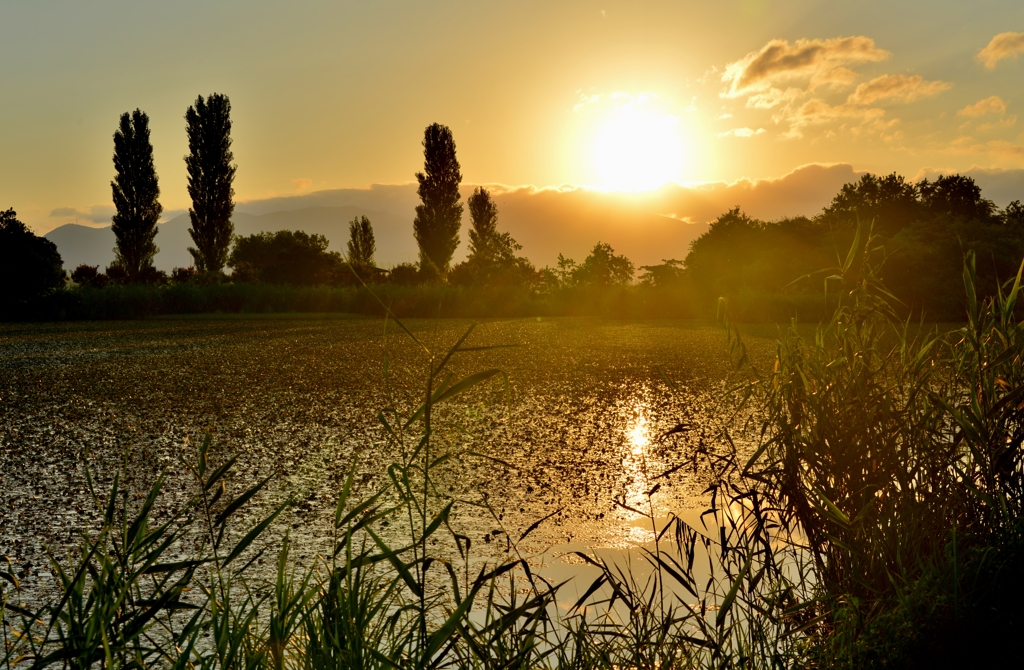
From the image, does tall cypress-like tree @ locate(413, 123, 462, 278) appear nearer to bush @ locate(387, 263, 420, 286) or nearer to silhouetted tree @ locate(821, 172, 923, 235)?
bush @ locate(387, 263, 420, 286)

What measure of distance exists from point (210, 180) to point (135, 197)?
2.46m

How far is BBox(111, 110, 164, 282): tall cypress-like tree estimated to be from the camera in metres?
24.3

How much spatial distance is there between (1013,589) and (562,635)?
3.32 ft

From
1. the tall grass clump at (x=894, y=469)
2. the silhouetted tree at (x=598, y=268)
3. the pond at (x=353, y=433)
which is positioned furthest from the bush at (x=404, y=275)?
the tall grass clump at (x=894, y=469)

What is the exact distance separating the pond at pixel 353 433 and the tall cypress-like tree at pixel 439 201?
18.8 metres

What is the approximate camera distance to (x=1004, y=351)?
1873mm

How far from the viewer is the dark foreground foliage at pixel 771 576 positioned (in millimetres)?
1413

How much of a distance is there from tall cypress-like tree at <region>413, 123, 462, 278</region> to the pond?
1881 cm

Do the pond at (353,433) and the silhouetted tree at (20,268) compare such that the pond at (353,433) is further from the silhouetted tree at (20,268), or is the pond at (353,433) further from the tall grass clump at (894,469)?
Result: the silhouetted tree at (20,268)

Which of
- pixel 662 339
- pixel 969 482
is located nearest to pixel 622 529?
pixel 969 482

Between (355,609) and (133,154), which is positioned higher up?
(133,154)

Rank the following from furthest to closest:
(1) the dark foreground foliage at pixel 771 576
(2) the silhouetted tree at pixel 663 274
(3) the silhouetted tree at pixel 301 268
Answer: (3) the silhouetted tree at pixel 301 268 → (2) the silhouetted tree at pixel 663 274 → (1) the dark foreground foliage at pixel 771 576

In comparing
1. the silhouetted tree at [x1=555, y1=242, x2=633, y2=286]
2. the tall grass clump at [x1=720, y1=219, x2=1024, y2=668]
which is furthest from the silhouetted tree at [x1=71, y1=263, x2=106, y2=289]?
the tall grass clump at [x1=720, y1=219, x2=1024, y2=668]

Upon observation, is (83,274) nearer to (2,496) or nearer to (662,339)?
(662,339)
